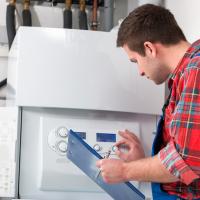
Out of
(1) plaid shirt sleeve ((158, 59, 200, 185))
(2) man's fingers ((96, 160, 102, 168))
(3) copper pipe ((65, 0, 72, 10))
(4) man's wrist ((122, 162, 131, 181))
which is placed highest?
(3) copper pipe ((65, 0, 72, 10))

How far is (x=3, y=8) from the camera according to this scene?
230 cm

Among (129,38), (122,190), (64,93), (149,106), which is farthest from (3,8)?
(122,190)

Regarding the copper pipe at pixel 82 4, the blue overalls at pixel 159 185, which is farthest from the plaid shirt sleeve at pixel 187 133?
the copper pipe at pixel 82 4

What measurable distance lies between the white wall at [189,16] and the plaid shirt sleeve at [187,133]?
698mm

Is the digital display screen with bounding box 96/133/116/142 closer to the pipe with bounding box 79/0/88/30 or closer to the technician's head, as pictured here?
the technician's head

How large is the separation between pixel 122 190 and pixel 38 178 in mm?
407

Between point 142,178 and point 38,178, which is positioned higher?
point 142,178

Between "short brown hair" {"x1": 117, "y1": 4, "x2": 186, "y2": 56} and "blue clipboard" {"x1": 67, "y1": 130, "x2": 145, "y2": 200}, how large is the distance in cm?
34

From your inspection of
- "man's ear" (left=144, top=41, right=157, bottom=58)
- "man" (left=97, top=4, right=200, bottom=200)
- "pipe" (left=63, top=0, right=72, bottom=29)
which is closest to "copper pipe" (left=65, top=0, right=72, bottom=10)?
"pipe" (left=63, top=0, right=72, bottom=29)

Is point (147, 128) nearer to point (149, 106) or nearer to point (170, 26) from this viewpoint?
point (149, 106)

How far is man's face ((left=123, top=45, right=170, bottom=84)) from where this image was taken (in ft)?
4.12

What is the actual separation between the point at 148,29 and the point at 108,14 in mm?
1106

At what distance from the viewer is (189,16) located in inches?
70.2

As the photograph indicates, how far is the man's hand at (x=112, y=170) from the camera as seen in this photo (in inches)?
46.3
